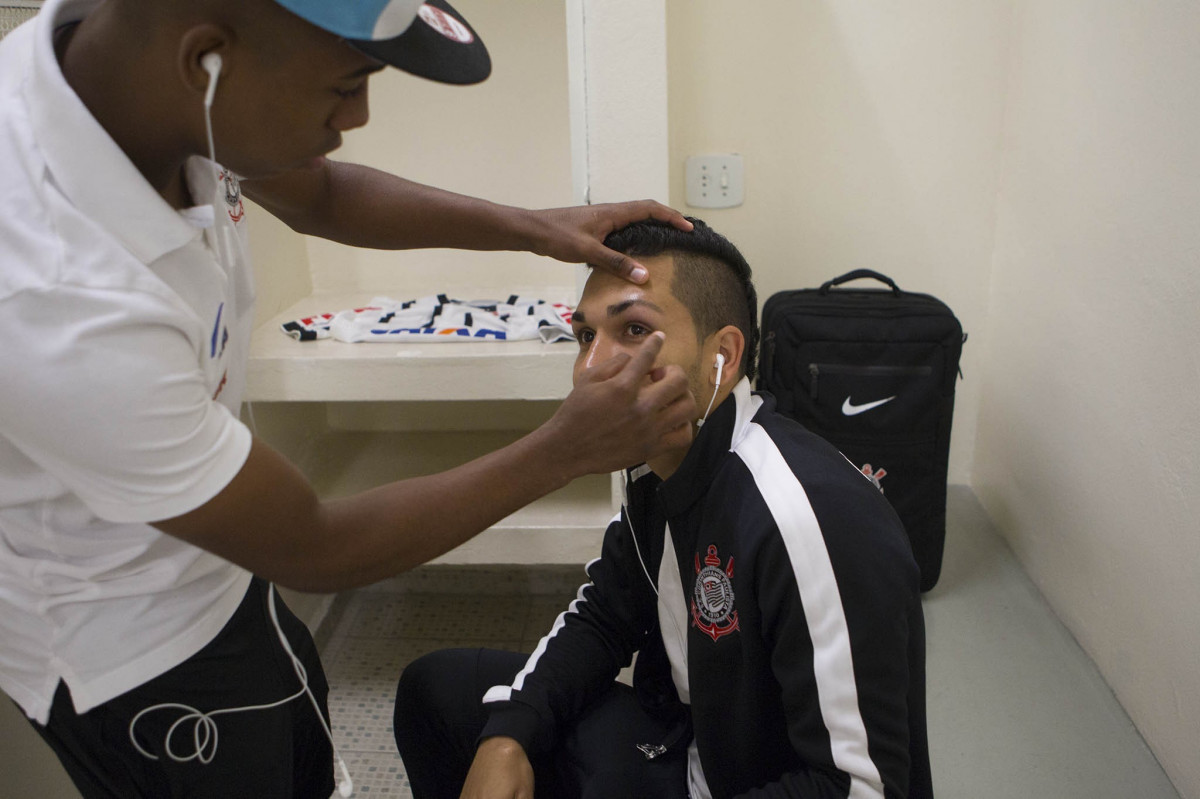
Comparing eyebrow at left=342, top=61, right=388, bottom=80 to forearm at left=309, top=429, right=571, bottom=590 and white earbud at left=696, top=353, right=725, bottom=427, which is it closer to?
forearm at left=309, top=429, right=571, bottom=590

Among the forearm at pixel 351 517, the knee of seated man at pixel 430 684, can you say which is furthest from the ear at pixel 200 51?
the knee of seated man at pixel 430 684

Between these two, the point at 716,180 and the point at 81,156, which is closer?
the point at 81,156

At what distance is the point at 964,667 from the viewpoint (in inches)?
68.6

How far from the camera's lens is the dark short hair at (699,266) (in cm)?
110

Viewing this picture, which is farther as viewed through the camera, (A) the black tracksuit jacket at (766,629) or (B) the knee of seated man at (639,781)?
(B) the knee of seated man at (639,781)

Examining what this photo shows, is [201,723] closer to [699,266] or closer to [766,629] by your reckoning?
[766,629]

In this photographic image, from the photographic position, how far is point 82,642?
0.83 metres

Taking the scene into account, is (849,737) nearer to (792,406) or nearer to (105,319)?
(105,319)

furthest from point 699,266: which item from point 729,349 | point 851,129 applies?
point 851,129

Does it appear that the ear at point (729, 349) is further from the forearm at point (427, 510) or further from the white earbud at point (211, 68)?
the white earbud at point (211, 68)

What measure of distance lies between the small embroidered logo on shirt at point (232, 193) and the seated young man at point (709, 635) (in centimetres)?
45

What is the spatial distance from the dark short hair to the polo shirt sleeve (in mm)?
608

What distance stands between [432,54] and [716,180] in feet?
5.22

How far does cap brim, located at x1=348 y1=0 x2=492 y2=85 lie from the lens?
0.64 m
